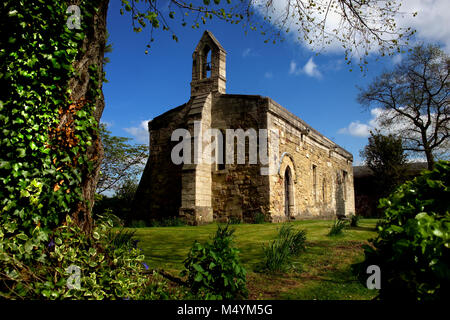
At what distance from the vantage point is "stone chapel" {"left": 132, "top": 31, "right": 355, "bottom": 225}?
13742 mm

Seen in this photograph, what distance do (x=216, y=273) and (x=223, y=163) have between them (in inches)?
404

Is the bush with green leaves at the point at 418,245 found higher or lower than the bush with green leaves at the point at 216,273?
higher

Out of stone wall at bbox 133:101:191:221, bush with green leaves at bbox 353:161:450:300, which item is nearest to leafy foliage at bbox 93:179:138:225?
stone wall at bbox 133:101:191:221

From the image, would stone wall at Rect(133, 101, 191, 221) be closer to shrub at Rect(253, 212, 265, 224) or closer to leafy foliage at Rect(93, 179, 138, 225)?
leafy foliage at Rect(93, 179, 138, 225)

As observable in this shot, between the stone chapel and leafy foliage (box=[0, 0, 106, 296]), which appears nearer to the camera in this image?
leafy foliage (box=[0, 0, 106, 296])

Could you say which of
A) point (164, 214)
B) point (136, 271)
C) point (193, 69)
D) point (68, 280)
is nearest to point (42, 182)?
point (68, 280)

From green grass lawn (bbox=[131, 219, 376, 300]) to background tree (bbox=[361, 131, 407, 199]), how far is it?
1751 centimetres

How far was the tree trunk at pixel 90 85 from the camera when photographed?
475 centimetres

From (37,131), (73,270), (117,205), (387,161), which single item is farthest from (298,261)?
(387,161)

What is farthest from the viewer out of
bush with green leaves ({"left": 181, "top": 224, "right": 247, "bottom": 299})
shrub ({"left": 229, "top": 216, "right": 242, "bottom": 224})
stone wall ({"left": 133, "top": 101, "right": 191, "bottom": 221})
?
stone wall ({"left": 133, "top": 101, "right": 191, "bottom": 221})

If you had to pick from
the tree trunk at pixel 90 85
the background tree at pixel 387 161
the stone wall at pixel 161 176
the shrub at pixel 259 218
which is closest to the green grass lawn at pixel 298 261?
the tree trunk at pixel 90 85

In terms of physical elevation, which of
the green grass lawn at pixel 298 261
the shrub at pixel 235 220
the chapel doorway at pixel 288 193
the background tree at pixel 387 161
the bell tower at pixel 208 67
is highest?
the bell tower at pixel 208 67

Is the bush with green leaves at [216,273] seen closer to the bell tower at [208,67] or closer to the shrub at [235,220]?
the shrub at [235,220]
